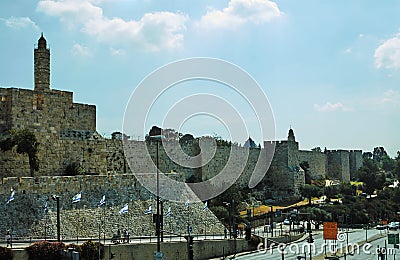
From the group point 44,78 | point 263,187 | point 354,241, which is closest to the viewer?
point 44,78

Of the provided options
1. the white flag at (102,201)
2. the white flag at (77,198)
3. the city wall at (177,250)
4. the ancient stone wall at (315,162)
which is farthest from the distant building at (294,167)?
the white flag at (77,198)

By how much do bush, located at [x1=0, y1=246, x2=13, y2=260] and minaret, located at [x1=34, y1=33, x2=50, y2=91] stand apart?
52.6 feet

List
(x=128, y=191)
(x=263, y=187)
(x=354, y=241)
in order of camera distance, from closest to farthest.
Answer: (x=128, y=191) → (x=354, y=241) → (x=263, y=187)

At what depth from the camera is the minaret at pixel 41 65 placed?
130 ft

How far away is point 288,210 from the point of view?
5778 cm

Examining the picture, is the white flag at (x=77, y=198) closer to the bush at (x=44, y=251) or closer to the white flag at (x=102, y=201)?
the white flag at (x=102, y=201)

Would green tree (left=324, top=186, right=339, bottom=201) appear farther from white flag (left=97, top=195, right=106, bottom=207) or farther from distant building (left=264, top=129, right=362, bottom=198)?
white flag (left=97, top=195, right=106, bottom=207)

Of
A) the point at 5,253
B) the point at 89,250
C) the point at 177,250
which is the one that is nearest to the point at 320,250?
the point at 177,250

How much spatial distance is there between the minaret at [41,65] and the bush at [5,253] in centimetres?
1604

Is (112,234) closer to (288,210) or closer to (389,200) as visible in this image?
(288,210)

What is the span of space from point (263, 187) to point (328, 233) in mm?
35578

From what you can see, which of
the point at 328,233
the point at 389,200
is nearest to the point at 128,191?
the point at 328,233

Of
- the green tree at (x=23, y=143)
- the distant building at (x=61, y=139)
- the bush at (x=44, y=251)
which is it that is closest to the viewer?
the bush at (x=44, y=251)

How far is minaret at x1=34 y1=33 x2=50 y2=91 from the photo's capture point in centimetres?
3959
